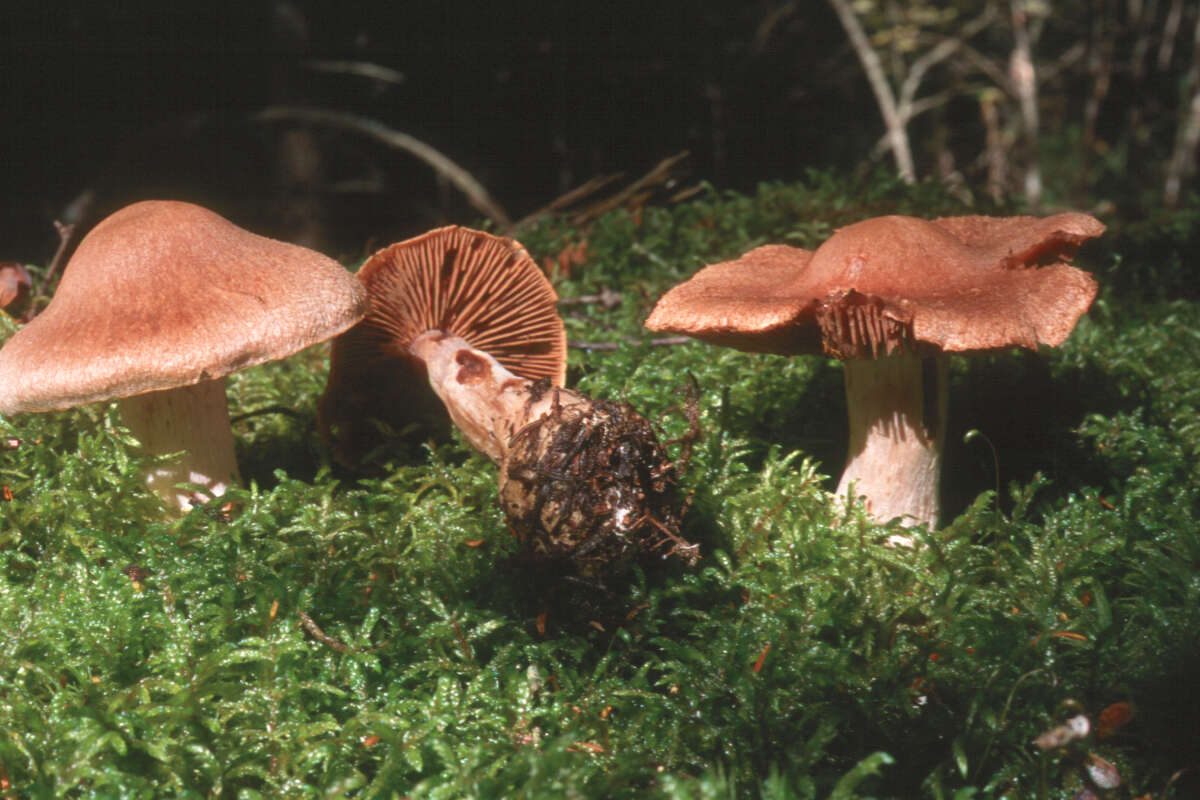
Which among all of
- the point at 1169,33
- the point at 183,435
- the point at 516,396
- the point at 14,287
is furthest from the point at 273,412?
the point at 1169,33

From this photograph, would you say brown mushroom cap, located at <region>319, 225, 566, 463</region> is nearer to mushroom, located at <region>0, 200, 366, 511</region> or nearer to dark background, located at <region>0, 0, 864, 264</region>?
mushroom, located at <region>0, 200, 366, 511</region>

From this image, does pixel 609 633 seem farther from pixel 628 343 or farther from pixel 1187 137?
pixel 1187 137

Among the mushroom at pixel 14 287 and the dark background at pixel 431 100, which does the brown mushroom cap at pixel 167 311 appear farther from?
the dark background at pixel 431 100

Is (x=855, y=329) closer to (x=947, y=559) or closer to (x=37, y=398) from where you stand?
(x=947, y=559)

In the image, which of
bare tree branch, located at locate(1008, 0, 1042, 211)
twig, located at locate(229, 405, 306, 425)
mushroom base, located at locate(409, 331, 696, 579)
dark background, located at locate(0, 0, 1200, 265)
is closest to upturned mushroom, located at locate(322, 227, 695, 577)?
mushroom base, located at locate(409, 331, 696, 579)

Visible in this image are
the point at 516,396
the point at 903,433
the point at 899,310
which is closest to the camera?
the point at 899,310

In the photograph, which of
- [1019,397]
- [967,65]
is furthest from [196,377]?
[967,65]
